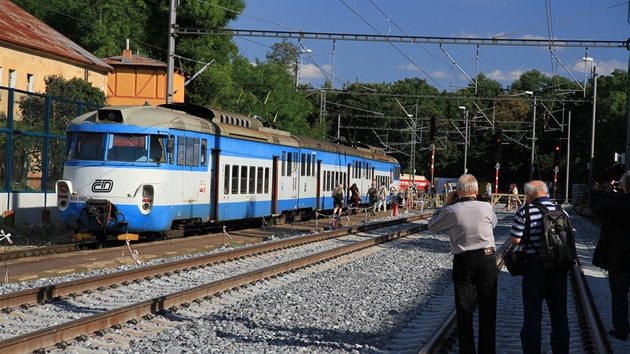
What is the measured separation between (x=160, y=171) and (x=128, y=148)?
2.84 ft

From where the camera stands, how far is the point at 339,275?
15742mm

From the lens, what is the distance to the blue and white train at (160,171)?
60.8ft

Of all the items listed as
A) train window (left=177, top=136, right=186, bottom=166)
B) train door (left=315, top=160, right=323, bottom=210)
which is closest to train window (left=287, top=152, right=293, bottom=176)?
train door (left=315, top=160, right=323, bottom=210)

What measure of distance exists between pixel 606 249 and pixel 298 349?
4045mm

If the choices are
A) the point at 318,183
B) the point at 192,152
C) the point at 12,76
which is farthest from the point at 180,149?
the point at 12,76

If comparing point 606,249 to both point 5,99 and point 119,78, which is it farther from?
point 119,78

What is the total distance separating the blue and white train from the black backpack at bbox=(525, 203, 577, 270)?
12267 mm

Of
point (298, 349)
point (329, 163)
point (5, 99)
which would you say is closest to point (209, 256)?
point (298, 349)

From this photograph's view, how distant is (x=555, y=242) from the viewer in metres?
7.79

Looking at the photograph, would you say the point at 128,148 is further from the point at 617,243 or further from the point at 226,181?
the point at 617,243

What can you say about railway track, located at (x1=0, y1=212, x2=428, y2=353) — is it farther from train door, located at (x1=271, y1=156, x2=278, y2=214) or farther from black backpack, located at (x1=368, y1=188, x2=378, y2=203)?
black backpack, located at (x1=368, y1=188, x2=378, y2=203)

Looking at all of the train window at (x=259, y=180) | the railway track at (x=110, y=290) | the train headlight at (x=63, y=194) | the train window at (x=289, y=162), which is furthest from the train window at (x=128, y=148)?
the train window at (x=289, y=162)

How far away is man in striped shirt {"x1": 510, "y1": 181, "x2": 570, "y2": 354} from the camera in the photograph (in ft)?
26.1

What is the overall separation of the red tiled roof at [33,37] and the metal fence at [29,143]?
12028 millimetres
